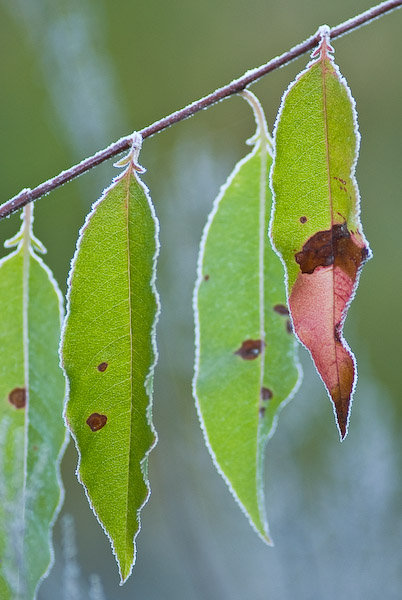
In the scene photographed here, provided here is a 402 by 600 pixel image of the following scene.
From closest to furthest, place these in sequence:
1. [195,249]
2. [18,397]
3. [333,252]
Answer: [333,252] → [18,397] → [195,249]

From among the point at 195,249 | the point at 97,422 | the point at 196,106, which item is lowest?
the point at 97,422

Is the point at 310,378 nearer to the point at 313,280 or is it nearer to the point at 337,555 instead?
the point at 337,555

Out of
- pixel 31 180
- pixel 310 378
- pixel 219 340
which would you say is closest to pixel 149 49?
pixel 31 180

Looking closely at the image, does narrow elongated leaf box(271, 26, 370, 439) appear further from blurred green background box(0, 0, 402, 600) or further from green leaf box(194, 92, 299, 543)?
blurred green background box(0, 0, 402, 600)

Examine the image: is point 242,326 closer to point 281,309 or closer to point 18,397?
point 281,309

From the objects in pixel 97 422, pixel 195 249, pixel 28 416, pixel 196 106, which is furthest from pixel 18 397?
pixel 195 249

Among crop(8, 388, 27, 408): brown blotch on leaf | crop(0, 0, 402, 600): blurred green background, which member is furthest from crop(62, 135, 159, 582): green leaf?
crop(0, 0, 402, 600): blurred green background
